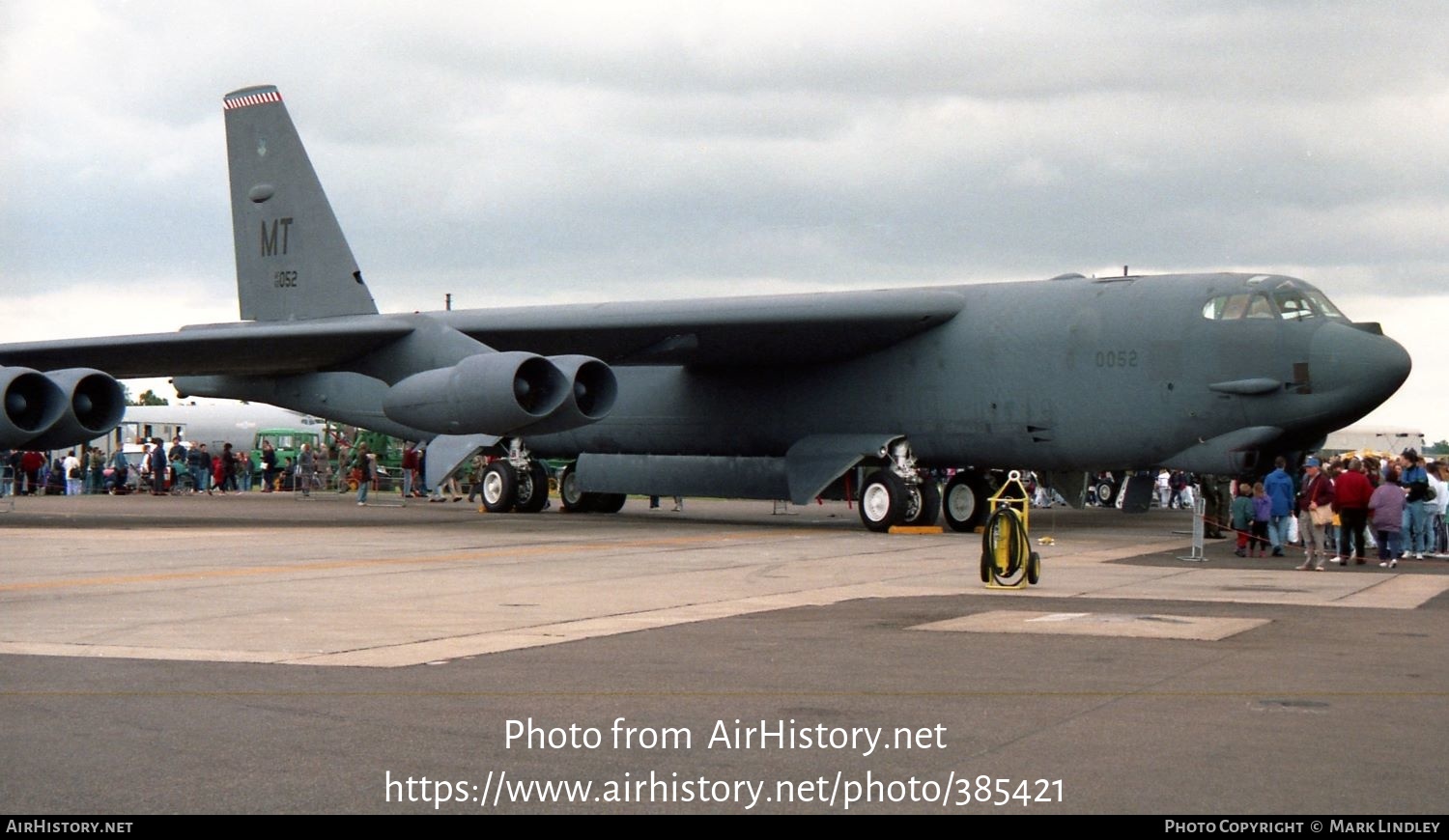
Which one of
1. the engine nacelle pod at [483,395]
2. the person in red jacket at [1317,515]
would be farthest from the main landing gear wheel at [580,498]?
the person in red jacket at [1317,515]

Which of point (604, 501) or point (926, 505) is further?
point (604, 501)

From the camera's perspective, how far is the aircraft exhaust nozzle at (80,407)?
23.6 metres

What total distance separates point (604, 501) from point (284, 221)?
27.4 ft

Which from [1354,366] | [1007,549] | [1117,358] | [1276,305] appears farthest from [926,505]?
[1007,549]

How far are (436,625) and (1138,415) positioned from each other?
13.9 m

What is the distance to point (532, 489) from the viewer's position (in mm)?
31312

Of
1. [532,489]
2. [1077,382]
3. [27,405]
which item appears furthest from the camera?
[532,489]

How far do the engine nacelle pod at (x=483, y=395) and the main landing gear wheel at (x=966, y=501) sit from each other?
685 cm

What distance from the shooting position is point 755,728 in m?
7.18

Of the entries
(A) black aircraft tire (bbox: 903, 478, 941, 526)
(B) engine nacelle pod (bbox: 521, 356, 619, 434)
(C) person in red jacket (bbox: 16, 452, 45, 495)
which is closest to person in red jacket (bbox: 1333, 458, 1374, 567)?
(A) black aircraft tire (bbox: 903, 478, 941, 526)

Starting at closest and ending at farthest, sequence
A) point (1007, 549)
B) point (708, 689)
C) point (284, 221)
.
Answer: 1. point (708, 689)
2. point (1007, 549)
3. point (284, 221)

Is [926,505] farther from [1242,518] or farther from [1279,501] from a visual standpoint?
[1279,501]

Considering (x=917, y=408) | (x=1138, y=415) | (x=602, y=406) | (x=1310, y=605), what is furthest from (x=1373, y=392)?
(x=602, y=406)
